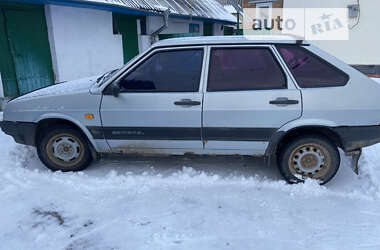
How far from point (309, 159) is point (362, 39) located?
1221 centimetres

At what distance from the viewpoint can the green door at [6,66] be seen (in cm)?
701

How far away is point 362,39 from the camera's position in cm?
1343

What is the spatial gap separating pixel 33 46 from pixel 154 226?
21.3 feet

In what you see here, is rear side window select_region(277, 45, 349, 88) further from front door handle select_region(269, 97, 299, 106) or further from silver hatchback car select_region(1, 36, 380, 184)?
front door handle select_region(269, 97, 299, 106)

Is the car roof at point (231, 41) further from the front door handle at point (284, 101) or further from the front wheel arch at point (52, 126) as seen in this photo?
the front wheel arch at point (52, 126)

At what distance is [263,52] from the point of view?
11.9ft

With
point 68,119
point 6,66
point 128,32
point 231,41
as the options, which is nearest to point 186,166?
point 68,119

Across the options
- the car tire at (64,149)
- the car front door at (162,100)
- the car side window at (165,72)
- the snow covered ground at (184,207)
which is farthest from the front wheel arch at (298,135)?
the car tire at (64,149)

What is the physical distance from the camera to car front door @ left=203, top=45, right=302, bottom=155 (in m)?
3.53

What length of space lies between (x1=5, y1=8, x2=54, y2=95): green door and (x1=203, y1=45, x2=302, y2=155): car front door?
5729mm

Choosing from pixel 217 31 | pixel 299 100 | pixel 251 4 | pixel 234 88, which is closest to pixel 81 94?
pixel 234 88

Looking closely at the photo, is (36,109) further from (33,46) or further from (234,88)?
(33,46)

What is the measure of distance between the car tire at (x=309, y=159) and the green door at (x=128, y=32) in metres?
8.31

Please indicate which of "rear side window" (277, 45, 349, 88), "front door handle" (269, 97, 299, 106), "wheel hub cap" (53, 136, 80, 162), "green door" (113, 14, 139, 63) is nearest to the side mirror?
"wheel hub cap" (53, 136, 80, 162)
